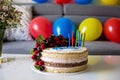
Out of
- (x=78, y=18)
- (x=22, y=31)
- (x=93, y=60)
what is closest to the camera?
(x=93, y=60)

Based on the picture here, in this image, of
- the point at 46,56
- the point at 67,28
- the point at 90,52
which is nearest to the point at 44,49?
the point at 46,56

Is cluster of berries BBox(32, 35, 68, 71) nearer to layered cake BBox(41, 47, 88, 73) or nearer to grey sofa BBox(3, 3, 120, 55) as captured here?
layered cake BBox(41, 47, 88, 73)

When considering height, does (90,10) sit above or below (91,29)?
above

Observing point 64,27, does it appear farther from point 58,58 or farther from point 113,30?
point 58,58

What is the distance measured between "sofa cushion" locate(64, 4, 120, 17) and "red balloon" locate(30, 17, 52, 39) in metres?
0.39

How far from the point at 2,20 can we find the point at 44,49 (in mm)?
341

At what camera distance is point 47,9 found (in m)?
2.86

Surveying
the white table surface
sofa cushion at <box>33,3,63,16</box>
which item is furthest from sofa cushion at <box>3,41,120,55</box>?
the white table surface

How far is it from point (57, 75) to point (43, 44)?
193 millimetres

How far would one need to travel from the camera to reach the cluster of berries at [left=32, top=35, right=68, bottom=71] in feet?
3.96

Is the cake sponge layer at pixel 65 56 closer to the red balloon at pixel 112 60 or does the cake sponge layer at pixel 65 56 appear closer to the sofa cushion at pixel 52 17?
the red balloon at pixel 112 60

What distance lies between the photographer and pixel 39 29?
2561 mm

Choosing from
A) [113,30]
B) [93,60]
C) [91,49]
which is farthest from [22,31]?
[93,60]

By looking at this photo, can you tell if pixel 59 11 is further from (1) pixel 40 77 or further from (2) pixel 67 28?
(1) pixel 40 77
